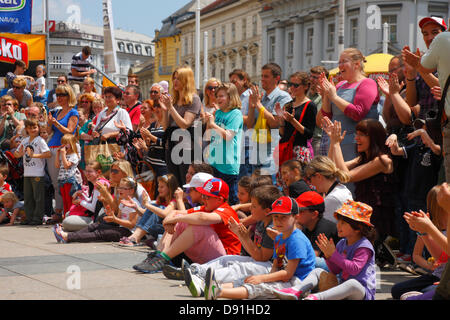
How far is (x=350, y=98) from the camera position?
306 inches

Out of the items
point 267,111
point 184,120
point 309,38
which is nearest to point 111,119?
point 184,120

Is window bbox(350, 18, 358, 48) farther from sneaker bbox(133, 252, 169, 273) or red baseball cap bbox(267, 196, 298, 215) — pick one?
red baseball cap bbox(267, 196, 298, 215)

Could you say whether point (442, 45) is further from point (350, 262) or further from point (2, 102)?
point (2, 102)

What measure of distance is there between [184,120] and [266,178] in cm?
211

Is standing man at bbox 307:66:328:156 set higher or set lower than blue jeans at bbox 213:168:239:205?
higher

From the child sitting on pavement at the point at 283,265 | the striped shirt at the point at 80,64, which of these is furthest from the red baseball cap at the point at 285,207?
the striped shirt at the point at 80,64

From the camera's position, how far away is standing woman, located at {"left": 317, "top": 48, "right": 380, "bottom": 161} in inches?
299

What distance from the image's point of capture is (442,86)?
590cm

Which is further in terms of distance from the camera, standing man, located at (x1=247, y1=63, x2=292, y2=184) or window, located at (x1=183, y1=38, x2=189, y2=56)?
window, located at (x1=183, y1=38, x2=189, y2=56)

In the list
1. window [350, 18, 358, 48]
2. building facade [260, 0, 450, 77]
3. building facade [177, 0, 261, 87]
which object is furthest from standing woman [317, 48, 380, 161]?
building facade [177, 0, 261, 87]

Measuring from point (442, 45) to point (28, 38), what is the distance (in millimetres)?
12153

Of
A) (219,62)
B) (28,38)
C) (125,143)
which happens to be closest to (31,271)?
(125,143)

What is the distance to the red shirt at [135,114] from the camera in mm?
10938

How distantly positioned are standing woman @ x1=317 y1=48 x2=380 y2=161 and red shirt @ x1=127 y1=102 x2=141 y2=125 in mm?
3834
